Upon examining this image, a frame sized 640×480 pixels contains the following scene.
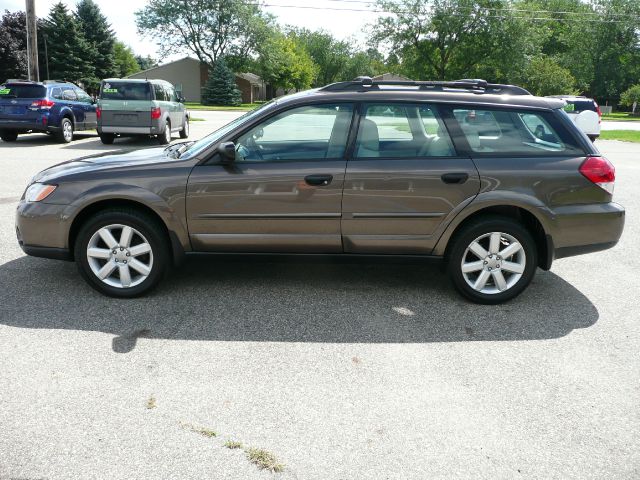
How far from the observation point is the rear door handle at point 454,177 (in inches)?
167

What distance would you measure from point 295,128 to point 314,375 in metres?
2.03

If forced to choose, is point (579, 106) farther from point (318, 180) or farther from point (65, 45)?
point (65, 45)

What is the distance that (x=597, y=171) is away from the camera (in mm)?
4348

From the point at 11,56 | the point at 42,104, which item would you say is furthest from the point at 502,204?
the point at 11,56

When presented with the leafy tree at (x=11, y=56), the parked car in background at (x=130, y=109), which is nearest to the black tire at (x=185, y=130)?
the parked car in background at (x=130, y=109)

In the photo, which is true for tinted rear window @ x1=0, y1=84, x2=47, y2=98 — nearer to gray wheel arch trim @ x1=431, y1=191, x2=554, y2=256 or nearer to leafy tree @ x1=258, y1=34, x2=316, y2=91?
gray wheel arch trim @ x1=431, y1=191, x2=554, y2=256

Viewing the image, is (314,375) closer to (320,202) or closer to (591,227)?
(320,202)

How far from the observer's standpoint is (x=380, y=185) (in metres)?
4.26

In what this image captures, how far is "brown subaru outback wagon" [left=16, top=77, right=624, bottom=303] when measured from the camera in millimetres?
4266

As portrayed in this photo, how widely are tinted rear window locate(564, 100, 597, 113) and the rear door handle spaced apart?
57.1 feet

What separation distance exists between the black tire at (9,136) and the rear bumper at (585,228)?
16.3 metres

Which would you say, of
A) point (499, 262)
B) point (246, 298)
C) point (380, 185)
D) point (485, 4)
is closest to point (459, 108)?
point (380, 185)

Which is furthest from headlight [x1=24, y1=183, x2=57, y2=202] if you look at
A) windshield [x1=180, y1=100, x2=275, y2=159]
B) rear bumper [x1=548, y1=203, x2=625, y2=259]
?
rear bumper [x1=548, y1=203, x2=625, y2=259]

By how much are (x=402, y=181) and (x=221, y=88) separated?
58.0 metres
